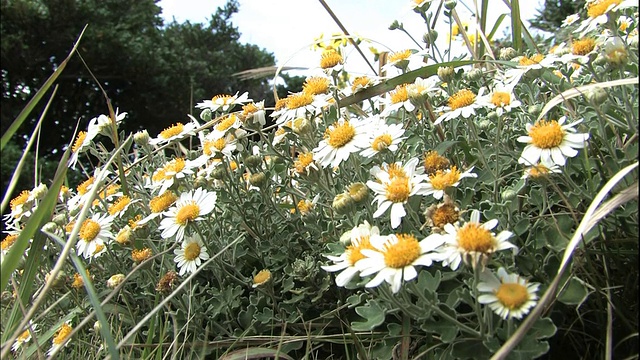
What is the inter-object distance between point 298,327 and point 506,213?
58 centimetres

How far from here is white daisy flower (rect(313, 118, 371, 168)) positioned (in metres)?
1.18

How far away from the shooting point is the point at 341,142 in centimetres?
121

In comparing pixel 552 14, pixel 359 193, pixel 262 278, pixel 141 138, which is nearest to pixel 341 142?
pixel 359 193

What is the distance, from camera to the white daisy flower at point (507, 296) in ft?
2.62

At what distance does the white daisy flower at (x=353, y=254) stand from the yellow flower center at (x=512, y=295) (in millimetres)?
214

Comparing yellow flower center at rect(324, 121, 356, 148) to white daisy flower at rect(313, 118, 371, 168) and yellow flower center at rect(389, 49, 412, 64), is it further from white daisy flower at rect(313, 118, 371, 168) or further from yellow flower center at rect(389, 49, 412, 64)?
yellow flower center at rect(389, 49, 412, 64)

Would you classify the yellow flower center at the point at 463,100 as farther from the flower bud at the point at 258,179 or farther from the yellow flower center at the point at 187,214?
the yellow flower center at the point at 187,214

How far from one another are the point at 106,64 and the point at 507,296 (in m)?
11.7

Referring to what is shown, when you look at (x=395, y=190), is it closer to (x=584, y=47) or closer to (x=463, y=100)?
(x=463, y=100)

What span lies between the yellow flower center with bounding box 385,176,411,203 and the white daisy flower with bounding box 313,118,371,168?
18cm

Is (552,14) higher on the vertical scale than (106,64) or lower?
lower

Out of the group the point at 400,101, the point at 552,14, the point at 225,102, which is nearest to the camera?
the point at 400,101

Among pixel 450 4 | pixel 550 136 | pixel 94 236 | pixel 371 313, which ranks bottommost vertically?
pixel 371 313

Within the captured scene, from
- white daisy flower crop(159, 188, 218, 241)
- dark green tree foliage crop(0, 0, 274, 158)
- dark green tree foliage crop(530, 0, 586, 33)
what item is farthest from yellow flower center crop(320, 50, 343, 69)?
dark green tree foliage crop(0, 0, 274, 158)
